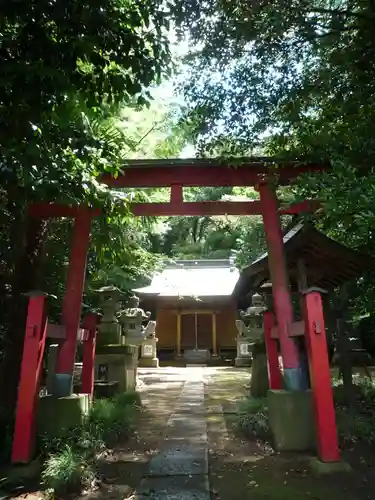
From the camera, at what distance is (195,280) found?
70.9ft

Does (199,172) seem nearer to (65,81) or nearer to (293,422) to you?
(65,81)

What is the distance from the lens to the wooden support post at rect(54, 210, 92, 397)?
19.1 ft

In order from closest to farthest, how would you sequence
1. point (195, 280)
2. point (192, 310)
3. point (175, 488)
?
point (175, 488) < point (192, 310) < point (195, 280)

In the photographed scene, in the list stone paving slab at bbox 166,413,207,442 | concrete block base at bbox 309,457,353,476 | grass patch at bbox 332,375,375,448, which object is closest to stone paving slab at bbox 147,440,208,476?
stone paving slab at bbox 166,413,207,442

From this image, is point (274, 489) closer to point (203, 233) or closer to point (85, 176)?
point (85, 176)

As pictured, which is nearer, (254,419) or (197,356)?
(254,419)

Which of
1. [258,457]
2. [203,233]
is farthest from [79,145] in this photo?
[203,233]

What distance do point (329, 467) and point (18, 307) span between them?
4.59m

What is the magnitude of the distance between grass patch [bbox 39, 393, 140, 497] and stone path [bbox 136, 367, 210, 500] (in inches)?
25.0

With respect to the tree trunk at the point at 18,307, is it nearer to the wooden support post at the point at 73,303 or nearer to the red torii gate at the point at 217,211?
the red torii gate at the point at 217,211

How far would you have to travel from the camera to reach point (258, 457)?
5055mm

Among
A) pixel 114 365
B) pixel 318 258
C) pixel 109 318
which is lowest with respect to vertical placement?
pixel 114 365

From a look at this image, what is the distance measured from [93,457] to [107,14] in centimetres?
457

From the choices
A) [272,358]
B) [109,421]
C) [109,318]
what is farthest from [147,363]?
[109,421]
